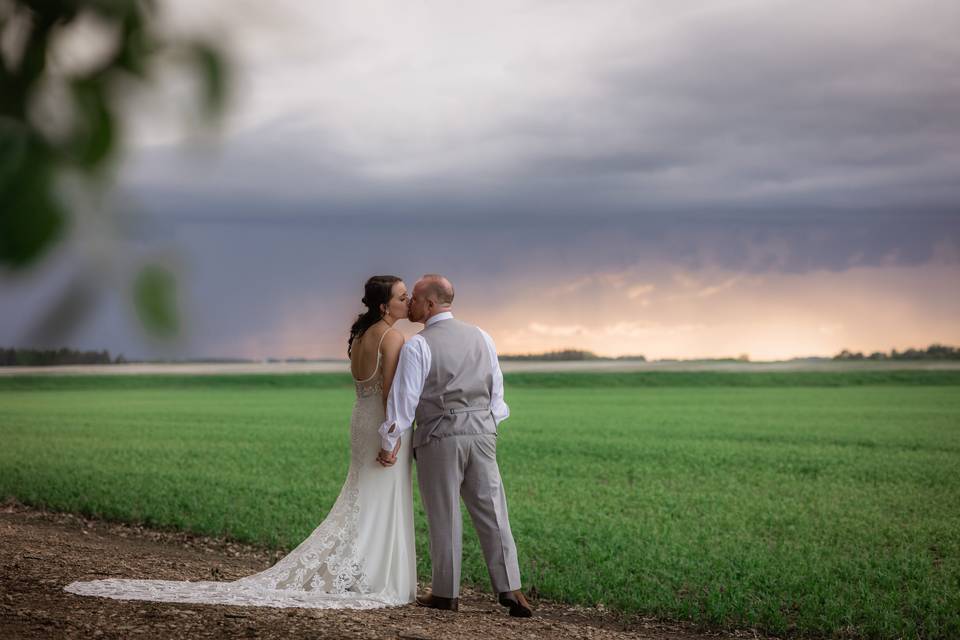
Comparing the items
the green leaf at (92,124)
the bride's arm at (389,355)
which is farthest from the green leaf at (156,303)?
the bride's arm at (389,355)

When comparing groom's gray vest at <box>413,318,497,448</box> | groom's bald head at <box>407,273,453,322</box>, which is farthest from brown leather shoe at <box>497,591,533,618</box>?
groom's bald head at <box>407,273,453,322</box>

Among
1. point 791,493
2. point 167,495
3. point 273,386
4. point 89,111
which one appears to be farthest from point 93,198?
point 273,386

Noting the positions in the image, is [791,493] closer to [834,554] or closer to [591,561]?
[834,554]

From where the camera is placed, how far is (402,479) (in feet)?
26.8

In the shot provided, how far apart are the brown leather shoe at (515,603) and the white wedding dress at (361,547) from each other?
789 millimetres

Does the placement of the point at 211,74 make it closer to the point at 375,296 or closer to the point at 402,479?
Answer: the point at 375,296

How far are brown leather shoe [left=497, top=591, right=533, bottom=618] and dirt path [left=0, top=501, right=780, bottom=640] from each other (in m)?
0.10

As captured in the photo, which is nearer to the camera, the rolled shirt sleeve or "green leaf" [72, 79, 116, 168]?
"green leaf" [72, 79, 116, 168]

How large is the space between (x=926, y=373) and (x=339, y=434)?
163ft

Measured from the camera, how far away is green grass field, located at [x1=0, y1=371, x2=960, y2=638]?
33.0ft

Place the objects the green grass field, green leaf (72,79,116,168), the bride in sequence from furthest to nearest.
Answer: the green grass field → the bride → green leaf (72,79,116,168)

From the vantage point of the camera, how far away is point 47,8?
3.89 feet

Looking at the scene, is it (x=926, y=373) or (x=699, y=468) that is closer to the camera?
(x=699, y=468)

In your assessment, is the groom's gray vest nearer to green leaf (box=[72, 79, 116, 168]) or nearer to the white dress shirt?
the white dress shirt
